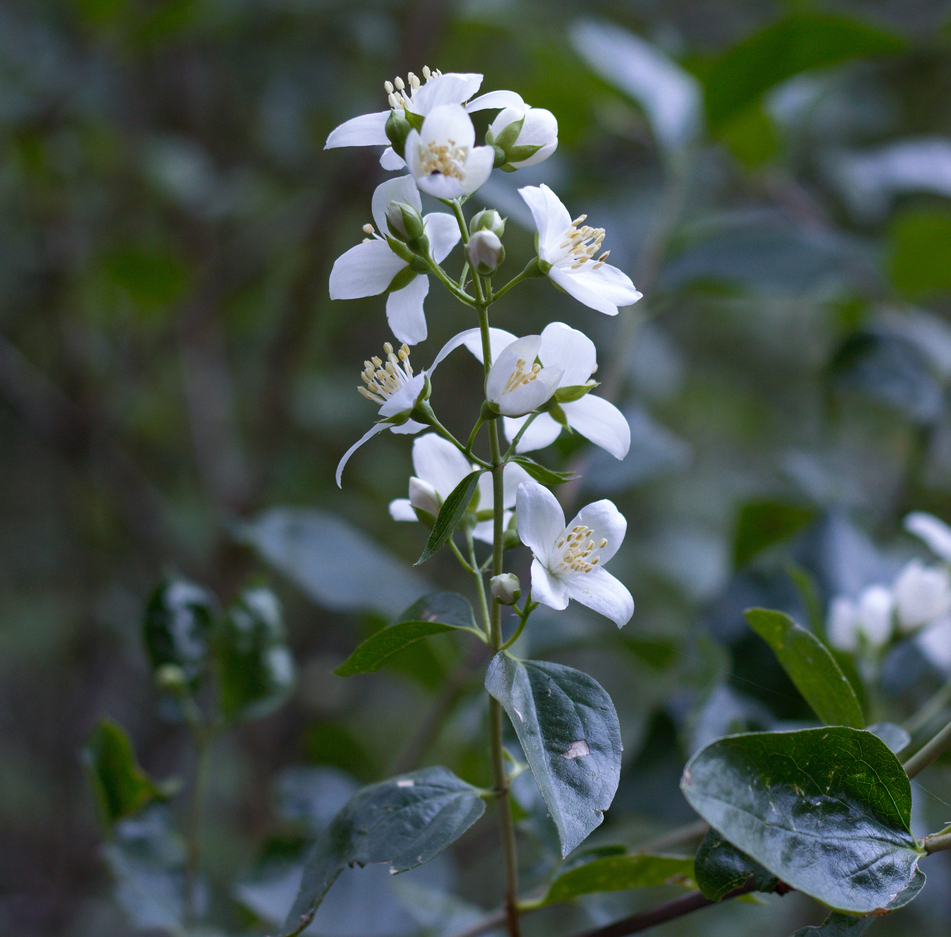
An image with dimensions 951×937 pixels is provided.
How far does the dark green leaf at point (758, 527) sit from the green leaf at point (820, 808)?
0.61m

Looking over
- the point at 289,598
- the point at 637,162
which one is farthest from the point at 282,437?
the point at 637,162

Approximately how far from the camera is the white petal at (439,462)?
0.55 meters

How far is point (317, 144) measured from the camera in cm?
199

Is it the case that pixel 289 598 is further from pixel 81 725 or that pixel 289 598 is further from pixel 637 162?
pixel 637 162

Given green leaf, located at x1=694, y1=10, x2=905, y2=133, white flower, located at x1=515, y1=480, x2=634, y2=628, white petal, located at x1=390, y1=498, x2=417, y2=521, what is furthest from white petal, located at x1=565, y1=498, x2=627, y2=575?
green leaf, located at x1=694, y1=10, x2=905, y2=133

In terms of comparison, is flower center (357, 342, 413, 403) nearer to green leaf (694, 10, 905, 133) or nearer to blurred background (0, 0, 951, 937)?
blurred background (0, 0, 951, 937)

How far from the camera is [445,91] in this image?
0.48m

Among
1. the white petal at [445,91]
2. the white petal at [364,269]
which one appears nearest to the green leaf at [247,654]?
the white petal at [364,269]

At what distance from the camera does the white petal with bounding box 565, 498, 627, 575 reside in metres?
0.50

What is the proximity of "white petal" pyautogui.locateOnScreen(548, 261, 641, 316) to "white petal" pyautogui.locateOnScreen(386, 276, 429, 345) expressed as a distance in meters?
0.08

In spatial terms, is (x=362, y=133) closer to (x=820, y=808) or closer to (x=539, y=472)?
(x=539, y=472)

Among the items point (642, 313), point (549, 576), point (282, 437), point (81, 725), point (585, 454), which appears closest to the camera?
point (549, 576)

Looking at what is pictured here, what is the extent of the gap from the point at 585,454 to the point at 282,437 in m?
0.87

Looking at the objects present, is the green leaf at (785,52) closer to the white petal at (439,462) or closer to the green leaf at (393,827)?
the white petal at (439,462)
